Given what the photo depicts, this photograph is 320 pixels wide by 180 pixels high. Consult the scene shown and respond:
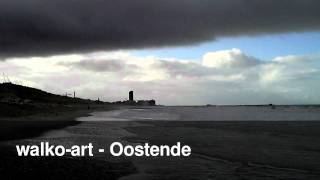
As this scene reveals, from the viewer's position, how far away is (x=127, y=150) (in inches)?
1222

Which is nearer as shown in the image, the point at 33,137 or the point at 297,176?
the point at 297,176

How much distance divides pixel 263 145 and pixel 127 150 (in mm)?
10592

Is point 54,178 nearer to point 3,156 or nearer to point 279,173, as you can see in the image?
point 3,156

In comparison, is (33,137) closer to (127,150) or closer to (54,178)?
(127,150)

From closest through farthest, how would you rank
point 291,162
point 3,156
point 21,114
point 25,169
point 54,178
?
point 54,178 < point 25,169 < point 3,156 < point 291,162 < point 21,114

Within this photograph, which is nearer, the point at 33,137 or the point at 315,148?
the point at 315,148

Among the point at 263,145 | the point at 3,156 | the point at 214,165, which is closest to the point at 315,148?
the point at 263,145

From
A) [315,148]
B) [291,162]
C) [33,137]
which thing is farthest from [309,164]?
[33,137]

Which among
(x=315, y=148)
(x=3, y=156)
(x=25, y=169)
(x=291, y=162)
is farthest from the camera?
(x=315, y=148)

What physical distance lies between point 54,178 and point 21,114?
59231 mm

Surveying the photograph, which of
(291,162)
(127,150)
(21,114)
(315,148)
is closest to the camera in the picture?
(291,162)

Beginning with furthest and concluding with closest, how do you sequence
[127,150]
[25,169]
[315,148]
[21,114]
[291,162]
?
[21,114] < [315,148] < [127,150] < [291,162] < [25,169]

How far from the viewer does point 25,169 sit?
20.3 meters

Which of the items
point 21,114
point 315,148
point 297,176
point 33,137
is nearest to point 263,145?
point 315,148
